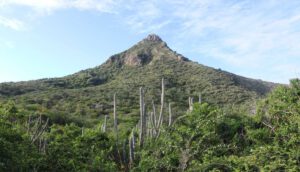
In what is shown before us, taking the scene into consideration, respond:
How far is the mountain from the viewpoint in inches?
1647

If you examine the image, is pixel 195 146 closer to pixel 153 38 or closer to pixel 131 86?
pixel 131 86

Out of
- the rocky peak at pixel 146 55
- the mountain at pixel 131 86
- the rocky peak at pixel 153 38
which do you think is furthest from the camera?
the rocky peak at pixel 153 38

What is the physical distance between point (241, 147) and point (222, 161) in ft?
4.58

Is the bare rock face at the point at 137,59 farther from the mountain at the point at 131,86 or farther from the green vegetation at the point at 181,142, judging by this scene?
the green vegetation at the point at 181,142

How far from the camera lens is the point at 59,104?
43.8 meters

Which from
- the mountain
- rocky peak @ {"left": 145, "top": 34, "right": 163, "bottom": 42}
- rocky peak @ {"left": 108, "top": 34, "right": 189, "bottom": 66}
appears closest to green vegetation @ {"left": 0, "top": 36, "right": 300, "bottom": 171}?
the mountain

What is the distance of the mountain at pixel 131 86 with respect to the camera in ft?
137

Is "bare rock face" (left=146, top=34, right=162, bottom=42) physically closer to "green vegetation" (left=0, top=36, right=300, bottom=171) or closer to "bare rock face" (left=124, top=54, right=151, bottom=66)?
"bare rock face" (left=124, top=54, right=151, bottom=66)

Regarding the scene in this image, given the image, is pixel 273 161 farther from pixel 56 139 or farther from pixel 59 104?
pixel 59 104

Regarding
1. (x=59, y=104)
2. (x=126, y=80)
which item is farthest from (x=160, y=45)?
(x=59, y=104)

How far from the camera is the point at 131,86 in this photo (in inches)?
2035

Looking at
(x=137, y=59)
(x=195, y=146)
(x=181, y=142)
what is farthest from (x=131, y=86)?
(x=195, y=146)

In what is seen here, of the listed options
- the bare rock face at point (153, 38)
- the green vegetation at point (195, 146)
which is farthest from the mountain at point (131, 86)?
the green vegetation at point (195, 146)

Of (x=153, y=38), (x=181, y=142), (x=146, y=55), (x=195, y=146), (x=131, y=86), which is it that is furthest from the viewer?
(x=153, y=38)
